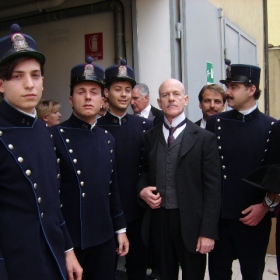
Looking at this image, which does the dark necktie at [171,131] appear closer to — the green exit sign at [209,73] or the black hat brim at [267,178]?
the black hat brim at [267,178]

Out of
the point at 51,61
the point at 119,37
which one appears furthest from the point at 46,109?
the point at 51,61

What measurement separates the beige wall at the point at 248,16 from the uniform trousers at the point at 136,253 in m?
4.11

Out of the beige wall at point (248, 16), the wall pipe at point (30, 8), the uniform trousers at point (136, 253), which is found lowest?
the uniform trousers at point (136, 253)

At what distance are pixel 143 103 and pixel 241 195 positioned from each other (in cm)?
198

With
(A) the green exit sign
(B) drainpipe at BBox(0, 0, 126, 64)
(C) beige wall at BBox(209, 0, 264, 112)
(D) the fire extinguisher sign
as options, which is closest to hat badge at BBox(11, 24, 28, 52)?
(B) drainpipe at BBox(0, 0, 126, 64)

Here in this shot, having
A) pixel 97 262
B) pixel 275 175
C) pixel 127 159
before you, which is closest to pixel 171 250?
pixel 97 262

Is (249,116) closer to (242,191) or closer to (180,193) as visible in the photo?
(242,191)

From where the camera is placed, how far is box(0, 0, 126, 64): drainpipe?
4727 mm

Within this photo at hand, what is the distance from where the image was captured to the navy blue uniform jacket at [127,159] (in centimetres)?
281

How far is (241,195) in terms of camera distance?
8.63ft

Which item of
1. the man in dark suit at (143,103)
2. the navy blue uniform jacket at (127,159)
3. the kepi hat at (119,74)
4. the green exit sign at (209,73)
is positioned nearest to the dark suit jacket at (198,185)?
the navy blue uniform jacket at (127,159)

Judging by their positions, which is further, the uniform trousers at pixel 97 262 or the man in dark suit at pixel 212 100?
the man in dark suit at pixel 212 100

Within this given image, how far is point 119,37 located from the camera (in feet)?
15.6

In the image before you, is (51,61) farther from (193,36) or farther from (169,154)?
(169,154)
